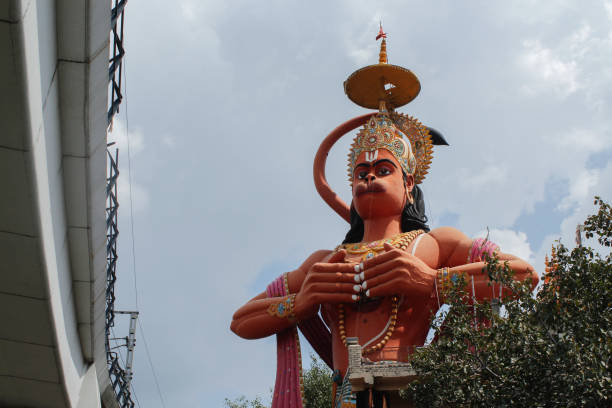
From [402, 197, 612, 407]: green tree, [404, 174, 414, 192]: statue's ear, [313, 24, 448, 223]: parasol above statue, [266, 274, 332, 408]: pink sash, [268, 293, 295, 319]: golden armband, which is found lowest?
[402, 197, 612, 407]: green tree

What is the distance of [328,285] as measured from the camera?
12.8 m

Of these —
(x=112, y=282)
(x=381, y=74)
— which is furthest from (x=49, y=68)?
(x=381, y=74)

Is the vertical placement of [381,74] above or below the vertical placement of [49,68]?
above

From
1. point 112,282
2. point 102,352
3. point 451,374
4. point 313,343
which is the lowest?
point 451,374

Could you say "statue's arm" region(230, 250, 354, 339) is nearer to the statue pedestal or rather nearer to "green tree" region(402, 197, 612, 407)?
the statue pedestal

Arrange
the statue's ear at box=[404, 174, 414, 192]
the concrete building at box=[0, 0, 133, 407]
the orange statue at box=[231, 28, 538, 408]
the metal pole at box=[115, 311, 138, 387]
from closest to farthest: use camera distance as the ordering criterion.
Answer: the concrete building at box=[0, 0, 133, 407]
the orange statue at box=[231, 28, 538, 408]
the statue's ear at box=[404, 174, 414, 192]
the metal pole at box=[115, 311, 138, 387]

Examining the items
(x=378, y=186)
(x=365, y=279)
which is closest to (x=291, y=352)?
(x=365, y=279)

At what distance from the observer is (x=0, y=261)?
6.15 m

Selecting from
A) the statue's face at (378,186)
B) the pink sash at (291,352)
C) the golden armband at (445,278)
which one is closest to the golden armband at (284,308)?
the pink sash at (291,352)

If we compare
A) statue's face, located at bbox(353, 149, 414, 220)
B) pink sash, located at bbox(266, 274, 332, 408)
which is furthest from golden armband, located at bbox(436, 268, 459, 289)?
pink sash, located at bbox(266, 274, 332, 408)

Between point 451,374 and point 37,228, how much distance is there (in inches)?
200

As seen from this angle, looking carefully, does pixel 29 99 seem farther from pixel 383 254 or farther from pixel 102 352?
pixel 383 254

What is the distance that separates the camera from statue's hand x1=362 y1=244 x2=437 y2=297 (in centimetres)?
1227

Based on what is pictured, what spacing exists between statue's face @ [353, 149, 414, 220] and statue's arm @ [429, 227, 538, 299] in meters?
0.97
